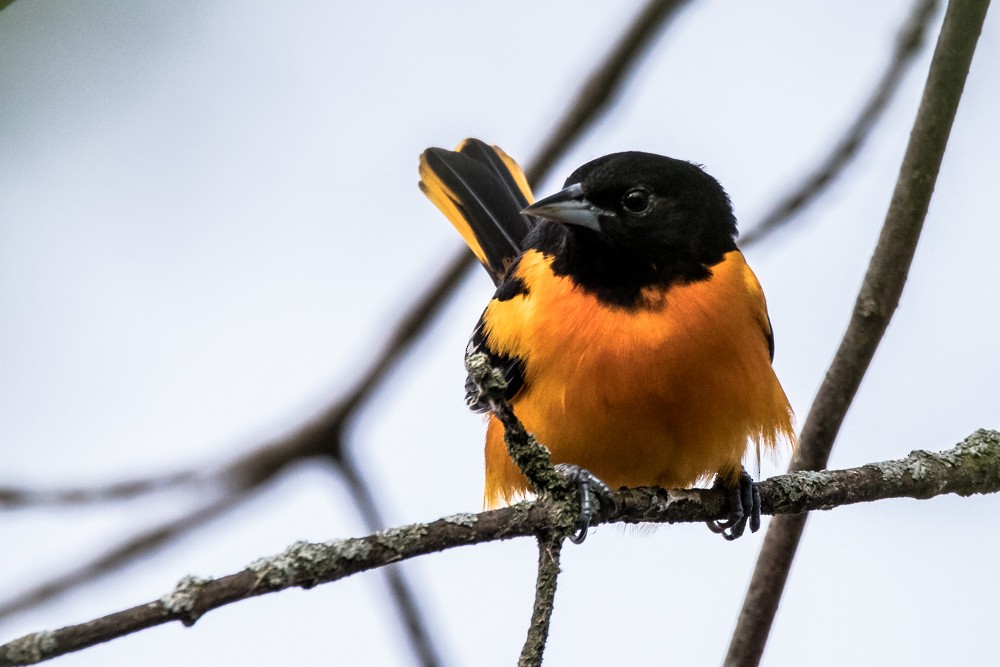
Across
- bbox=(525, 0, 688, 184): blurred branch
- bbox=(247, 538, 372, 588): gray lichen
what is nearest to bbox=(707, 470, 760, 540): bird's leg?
bbox=(525, 0, 688, 184): blurred branch

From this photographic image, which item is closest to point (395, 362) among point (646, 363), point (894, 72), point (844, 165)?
point (646, 363)

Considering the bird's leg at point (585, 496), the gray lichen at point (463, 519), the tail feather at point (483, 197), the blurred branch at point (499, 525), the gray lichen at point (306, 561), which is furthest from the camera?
the tail feather at point (483, 197)

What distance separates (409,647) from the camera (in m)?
3.30

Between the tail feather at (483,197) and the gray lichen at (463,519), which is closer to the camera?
the gray lichen at (463,519)

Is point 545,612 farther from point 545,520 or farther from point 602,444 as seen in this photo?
point 602,444

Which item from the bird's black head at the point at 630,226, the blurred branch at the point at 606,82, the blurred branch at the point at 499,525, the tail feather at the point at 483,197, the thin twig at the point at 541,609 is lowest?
the thin twig at the point at 541,609

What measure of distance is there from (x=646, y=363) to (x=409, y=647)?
1.07m

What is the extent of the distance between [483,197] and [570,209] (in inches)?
54.5

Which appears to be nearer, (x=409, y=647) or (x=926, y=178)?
(x=926, y=178)

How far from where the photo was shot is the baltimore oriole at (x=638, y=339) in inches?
133

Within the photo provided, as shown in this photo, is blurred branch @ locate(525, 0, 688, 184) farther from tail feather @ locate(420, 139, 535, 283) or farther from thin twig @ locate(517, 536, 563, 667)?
thin twig @ locate(517, 536, 563, 667)

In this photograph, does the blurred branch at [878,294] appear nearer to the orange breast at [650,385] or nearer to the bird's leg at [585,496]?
the orange breast at [650,385]

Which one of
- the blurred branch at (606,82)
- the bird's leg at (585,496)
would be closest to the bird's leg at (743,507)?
the bird's leg at (585,496)

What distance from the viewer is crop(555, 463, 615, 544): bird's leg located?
2.53m
